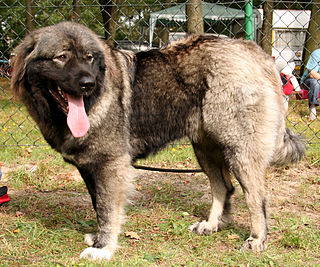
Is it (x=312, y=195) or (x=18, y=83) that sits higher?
(x=18, y=83)

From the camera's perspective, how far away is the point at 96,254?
2.72m

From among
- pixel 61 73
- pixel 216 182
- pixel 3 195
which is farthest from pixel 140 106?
pixel 3 195

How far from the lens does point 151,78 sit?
298 centimetres

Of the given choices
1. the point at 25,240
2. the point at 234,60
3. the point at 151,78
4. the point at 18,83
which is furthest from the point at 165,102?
the point at 25,240

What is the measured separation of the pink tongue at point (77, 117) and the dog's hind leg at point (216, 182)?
1.22 meters

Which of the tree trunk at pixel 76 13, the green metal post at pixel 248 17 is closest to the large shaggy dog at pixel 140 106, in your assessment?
the tree trunk at pixel 76 13

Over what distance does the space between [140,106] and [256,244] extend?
142 cm

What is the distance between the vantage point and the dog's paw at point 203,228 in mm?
3242

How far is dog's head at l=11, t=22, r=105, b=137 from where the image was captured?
8.30ft

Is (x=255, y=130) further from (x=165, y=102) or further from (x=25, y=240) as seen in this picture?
(x=25, y=240)

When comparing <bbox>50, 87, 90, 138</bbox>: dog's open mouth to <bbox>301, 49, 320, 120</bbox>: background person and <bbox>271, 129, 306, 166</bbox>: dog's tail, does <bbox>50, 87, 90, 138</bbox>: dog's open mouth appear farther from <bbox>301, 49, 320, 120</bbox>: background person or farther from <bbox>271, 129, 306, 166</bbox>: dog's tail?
<bbox>301, 49, 320, 120</bbox>: background person

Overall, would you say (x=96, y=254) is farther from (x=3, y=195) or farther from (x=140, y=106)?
(x=3, y=195)

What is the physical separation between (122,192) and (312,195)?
88.1 inches

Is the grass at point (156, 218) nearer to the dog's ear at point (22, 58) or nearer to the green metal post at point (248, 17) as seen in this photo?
the dog's ear at point (22, 58)
